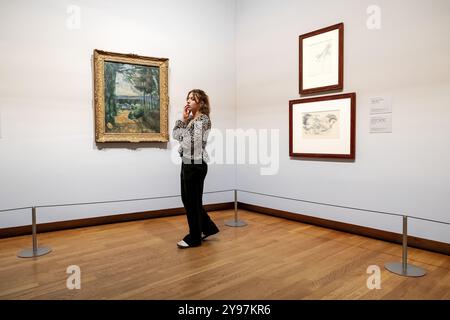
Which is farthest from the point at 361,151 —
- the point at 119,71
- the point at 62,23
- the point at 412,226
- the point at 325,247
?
the point at 62,23

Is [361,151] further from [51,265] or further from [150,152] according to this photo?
[51,265]

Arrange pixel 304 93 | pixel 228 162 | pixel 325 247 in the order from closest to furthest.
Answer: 1. pixel 325 247
2. pixel 304 93
3. pixel 228 162

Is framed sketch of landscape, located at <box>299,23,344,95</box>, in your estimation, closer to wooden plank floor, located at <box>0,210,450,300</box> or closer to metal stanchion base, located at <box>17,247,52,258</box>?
wooden plank floor, located at <box>0,210,450,300</box>

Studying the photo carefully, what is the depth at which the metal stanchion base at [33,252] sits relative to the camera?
4078 mm

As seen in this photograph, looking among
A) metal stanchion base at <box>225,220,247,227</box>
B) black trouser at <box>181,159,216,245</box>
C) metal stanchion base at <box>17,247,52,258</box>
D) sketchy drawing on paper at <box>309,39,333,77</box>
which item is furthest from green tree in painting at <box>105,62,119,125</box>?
sketchy drawing on paper at <box>309,39,333,77</box>

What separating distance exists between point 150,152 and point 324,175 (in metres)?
3.16

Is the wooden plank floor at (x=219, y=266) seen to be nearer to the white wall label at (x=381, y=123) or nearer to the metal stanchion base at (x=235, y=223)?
the metal stanchion base at (x=235, y=223)

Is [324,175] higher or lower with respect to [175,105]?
lower

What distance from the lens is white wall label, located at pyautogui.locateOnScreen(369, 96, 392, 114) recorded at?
14.9ft

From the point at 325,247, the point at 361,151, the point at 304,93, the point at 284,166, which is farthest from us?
the point at 284,166

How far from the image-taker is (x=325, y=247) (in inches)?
174

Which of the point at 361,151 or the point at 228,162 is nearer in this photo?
the point at 361,151

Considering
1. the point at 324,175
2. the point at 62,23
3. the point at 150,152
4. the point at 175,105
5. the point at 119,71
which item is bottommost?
the point at 324,175

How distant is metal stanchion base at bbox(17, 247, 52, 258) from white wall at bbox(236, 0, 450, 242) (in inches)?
153
